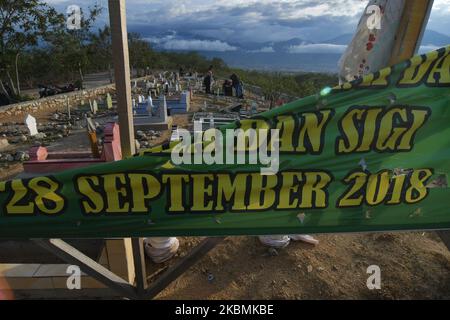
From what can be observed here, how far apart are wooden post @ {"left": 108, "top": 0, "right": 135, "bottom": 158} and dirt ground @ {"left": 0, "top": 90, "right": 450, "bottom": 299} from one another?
2564mm

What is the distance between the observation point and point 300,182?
9.96ft

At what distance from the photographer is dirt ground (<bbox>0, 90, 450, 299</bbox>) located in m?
4.59

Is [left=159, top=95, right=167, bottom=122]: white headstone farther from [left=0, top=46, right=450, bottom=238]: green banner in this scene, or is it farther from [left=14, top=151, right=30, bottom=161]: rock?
[left=0, top=46, right=450, bottom=238]: green banner

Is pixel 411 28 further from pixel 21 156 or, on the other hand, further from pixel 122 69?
pixel 21 156

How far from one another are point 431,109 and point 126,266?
400cm

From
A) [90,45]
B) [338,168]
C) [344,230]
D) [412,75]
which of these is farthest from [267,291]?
[90,45]

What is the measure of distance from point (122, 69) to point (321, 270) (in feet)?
12.9

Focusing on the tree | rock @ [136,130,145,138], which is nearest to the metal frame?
rock @ [136,130,145,138]

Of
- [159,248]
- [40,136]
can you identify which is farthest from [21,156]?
[159,248]

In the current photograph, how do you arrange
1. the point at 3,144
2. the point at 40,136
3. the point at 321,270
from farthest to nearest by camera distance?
the point at 40,136 → the point at 3,144 → the point at 321,270

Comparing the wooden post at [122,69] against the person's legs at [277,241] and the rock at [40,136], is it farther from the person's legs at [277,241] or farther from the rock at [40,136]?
the rock at [40,136]

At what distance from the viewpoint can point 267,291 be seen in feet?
15.1

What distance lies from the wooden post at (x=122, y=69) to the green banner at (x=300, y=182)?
0.30 metres

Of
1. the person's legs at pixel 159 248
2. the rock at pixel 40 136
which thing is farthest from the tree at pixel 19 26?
the person's legs at pixel 159 248
